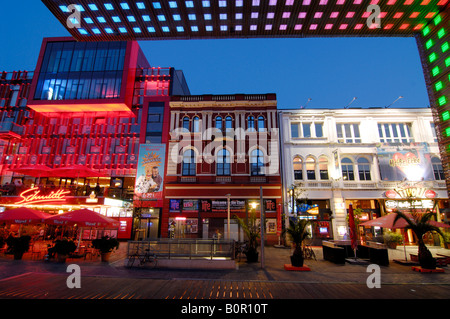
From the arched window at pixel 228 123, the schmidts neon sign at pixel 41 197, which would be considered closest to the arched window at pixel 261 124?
the arched window at pixel 228 123

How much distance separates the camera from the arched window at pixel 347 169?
26109 mm

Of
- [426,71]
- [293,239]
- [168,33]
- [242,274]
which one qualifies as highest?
[168,33]

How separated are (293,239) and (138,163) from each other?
67.6 feet

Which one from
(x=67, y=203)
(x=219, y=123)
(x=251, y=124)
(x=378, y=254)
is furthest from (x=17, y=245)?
(x=251, y=124)

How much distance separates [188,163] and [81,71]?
2106 cm

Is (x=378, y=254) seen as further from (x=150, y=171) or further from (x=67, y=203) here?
(x=67, y=203)

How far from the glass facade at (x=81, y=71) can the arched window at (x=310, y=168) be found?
85.7 ft

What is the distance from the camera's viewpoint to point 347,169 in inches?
1036

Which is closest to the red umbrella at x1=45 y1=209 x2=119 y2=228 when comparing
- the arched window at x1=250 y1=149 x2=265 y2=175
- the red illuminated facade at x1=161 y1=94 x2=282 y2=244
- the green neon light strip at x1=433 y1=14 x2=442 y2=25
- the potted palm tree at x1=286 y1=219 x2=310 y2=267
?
the red illuminated facade at x1=161 y1=94 x2=282 y2=244

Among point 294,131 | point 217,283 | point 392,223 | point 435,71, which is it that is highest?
point 294,131

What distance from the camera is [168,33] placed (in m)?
17.0

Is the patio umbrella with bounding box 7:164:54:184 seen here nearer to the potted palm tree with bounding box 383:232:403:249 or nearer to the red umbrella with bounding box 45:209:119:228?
the red umbrella with bounding box 45:209:119:228
